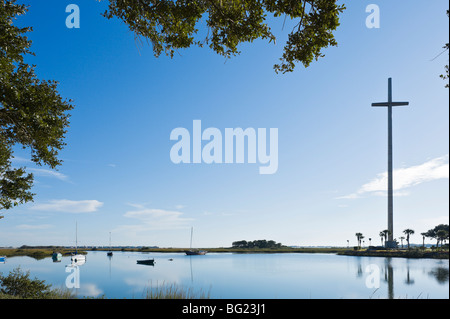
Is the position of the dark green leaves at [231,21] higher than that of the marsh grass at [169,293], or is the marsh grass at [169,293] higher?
the dark green leaves at [231,21]

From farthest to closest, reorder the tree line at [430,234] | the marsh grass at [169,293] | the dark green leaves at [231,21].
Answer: the tree line at [430,234] → the marsh grass at [169,293] → the dark green leaves at [231,21]

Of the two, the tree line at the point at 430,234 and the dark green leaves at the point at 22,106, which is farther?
the tree line at the point at 430,234

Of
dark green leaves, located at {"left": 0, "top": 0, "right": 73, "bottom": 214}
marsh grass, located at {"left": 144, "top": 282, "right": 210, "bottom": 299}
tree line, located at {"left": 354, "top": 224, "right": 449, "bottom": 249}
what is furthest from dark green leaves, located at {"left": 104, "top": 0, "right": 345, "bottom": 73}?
tree line, located at {"left": 354, "top": 224, "right": 449, "bottom": 249}

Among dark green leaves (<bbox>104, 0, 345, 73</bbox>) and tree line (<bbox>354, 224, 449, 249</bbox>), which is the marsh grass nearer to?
dark green leaves (<bbox>104, 0, 345, 73</bbox>)

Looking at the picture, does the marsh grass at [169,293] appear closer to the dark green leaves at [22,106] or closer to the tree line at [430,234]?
the dark green leaves at [22,106]

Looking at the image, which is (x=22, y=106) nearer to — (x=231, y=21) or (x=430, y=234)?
(x=231, y=21)

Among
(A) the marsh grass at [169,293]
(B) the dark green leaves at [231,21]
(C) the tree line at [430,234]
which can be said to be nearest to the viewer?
(B) the dark green leaves at [231,21]

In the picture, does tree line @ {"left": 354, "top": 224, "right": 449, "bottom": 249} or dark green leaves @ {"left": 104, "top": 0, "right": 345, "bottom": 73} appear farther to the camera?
tree line @ {"left": 354, "top": 224, "right": 449, "bottom": 249}

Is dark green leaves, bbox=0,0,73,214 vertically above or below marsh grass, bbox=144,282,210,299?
above

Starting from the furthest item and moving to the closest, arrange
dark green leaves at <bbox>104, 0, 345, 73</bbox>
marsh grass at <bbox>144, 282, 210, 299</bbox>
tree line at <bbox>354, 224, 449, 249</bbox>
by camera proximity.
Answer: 1. tree line at <bbox>354, 224, 449, 249</bbox>
2. marsh grass at <bbox>144, 282, 210, 299</bbox>
3. dark green leaves at <bbox>104, 0, 345, 73</bbox>

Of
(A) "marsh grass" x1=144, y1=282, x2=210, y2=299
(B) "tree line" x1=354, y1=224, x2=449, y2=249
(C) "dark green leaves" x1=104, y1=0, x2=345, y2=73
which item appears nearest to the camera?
(C) "dark green leaves" x1=104, y1=0, x2=345, y2=73

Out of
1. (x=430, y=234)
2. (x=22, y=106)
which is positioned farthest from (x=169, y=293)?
(x=430, y=234)

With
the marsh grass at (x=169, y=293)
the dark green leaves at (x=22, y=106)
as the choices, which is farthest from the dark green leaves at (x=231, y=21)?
the marsh grass at (x=169, y=293)
